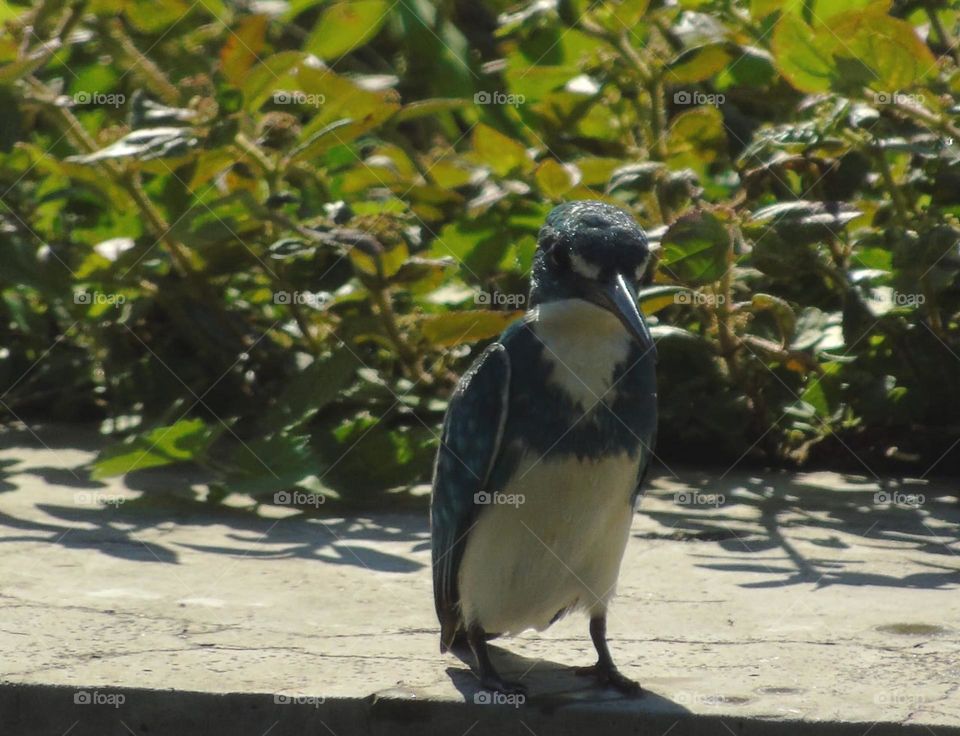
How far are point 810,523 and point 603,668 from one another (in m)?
1.36

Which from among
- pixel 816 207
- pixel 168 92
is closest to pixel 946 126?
pixel 816 207

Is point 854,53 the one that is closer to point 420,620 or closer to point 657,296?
point 657,296

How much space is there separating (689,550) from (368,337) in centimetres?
140

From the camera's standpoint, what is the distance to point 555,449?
2.46 meters

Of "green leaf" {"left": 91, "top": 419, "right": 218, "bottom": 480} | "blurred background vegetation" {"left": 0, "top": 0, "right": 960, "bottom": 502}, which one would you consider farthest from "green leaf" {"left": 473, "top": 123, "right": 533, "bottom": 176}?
"green leaf" {"left": 91, "top": 419, "right": 218, "bottom": 480}

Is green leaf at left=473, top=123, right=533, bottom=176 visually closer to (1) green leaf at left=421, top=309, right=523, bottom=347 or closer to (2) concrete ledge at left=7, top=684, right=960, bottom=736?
(1) green leaf at left=421, top=309, right=523, bottom=347

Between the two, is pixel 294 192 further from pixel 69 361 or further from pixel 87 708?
pixel 87 708

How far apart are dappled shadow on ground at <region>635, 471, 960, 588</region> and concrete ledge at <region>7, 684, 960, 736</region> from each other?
903 mm

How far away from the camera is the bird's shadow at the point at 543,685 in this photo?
249 centimetres

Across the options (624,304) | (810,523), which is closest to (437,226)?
(810,523)

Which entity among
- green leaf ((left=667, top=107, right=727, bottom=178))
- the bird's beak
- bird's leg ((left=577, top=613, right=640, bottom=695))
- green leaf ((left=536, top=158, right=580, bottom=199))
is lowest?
bird's leg ((left=577, top=613, right=640, bottom=695))

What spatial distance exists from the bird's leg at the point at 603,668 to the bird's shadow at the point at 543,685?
0.04 feet

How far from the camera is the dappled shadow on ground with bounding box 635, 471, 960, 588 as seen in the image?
334cm

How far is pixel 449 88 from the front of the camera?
5.41 metres
